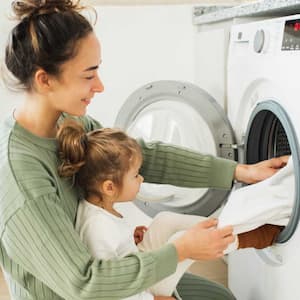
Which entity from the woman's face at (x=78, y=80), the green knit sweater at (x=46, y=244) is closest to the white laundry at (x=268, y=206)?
the green knit sweater at (x=46, y=244)

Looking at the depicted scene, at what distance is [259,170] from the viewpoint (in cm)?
141

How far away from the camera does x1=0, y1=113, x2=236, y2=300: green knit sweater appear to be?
1063mm

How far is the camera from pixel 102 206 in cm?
127

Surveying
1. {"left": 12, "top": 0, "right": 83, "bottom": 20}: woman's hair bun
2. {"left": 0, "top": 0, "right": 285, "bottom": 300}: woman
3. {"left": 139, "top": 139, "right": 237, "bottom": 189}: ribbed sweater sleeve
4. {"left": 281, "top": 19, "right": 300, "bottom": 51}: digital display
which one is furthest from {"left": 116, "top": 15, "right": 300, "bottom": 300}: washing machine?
{"left": 12, "top": 0, "right": 83, "bottom": 20}: woman's hair bun

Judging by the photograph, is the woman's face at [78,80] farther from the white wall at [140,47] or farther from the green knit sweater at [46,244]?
the white wall at [140,47]

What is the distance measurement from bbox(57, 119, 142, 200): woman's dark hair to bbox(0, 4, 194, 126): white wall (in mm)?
959

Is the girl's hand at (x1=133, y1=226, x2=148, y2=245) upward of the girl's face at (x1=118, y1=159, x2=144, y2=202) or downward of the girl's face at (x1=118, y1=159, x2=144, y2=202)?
downward

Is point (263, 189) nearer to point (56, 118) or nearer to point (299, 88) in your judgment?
point (299, 88)

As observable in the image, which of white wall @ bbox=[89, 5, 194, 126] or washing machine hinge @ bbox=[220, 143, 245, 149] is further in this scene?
white wall @ bbox=[89, 5, 194, 126]

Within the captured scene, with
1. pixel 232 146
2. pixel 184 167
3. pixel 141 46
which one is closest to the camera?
pixel 184 167

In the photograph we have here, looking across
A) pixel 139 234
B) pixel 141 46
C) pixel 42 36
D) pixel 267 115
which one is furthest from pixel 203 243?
pixel 141 46

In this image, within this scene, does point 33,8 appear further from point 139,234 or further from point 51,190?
point 139,234

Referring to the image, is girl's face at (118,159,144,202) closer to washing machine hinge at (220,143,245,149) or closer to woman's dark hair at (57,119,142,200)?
woman's dark hair at (57,119,142,200)

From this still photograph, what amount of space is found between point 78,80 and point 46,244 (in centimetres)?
35
